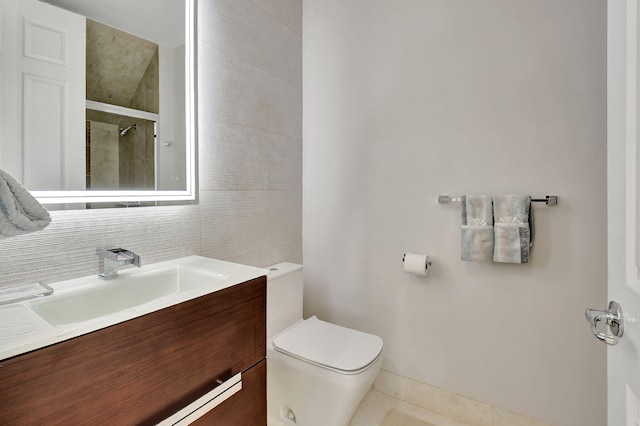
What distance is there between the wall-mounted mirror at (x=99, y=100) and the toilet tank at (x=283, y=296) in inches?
23.0

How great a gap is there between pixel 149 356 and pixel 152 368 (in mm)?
32

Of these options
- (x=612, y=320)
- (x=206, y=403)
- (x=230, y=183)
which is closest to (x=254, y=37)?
(x=230, y=183)

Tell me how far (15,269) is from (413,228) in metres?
1.65

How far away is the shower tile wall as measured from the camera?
94 centimetres

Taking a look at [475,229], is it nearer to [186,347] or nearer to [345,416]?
[345,416]

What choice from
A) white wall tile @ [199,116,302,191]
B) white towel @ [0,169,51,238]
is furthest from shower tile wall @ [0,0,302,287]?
white towel @ [0,169,51,238]

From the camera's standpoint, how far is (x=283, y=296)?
161 centimetres

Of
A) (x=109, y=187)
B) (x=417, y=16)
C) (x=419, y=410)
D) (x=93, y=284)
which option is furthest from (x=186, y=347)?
(x=417, y=16)

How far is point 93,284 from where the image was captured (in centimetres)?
92

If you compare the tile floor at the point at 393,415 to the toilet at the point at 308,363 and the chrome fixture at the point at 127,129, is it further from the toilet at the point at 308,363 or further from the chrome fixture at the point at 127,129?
the chrome fixture at the point at 127,129

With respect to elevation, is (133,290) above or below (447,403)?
above

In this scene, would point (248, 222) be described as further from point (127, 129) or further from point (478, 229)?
point (478, 229)

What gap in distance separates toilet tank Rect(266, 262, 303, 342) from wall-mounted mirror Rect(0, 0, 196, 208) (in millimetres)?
584

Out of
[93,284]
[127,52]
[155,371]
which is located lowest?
[155,371]
